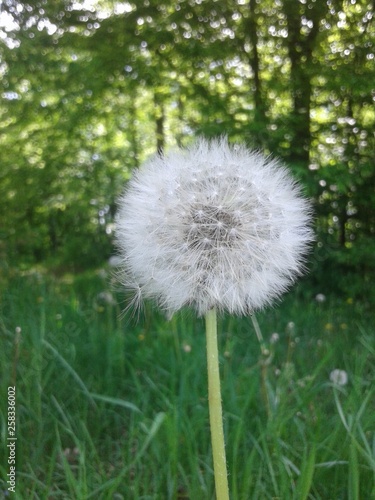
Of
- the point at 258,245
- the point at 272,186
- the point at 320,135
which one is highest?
the point at 320,135

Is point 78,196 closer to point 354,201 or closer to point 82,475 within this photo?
point 354,201

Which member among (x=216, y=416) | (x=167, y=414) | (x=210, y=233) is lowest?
(x=167, y=414)

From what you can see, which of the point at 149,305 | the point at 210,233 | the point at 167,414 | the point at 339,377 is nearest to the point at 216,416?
the point at 210,233

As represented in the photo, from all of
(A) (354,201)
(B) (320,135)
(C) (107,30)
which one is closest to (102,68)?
(C) (107,30)

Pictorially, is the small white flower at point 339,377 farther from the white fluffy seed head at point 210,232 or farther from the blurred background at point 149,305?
the white fluffy seed head at point 210,232

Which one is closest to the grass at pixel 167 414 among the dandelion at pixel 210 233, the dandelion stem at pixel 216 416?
the dandelion stem at pixel 216 416

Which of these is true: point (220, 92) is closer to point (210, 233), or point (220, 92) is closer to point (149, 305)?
point (149, 305)
